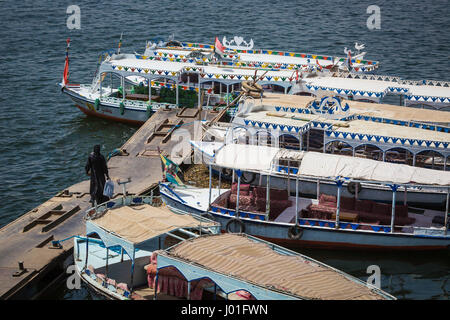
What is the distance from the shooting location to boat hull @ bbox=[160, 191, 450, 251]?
26.4 meters

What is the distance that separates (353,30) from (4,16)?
117 ft

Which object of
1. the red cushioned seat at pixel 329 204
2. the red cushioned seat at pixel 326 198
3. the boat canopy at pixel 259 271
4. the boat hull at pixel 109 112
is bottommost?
the boat canopy at pixel 259 271

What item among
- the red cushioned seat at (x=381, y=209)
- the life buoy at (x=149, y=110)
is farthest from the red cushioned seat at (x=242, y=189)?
the life buoy at (x=149, y=110)

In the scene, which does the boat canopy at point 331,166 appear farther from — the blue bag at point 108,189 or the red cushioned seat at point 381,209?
the blue bag at point 108,189

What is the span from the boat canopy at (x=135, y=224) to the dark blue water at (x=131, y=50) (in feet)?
8.26

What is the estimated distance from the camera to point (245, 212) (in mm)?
27047

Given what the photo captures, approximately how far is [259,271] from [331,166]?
8666 millimetres

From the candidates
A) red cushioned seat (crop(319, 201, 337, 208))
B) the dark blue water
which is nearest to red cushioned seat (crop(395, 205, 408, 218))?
the dark blue water

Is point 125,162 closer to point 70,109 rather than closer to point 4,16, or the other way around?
point 70,109

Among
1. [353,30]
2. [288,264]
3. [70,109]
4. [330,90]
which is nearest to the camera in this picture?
[288,264]

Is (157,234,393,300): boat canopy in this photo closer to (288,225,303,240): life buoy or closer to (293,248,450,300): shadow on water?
(288,225,303,240): life buoy

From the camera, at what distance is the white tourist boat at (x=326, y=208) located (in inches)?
1031

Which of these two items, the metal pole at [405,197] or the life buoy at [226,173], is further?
the life buoy at [226,173]
